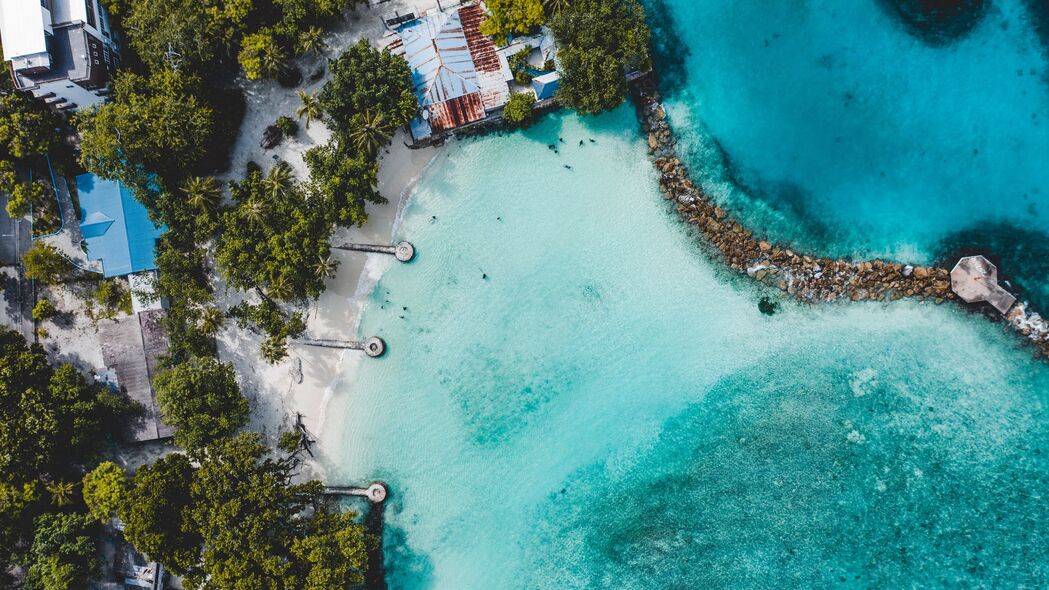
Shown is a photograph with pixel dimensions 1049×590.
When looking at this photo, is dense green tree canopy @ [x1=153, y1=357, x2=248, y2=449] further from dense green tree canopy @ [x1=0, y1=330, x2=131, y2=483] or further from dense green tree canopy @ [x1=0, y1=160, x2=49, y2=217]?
dense green tree canopy @ [x1=0, y1=160, x2=49, y2=217]

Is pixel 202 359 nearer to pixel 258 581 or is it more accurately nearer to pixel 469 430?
pixel 258 581

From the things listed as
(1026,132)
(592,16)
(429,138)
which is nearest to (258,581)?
(429,138)

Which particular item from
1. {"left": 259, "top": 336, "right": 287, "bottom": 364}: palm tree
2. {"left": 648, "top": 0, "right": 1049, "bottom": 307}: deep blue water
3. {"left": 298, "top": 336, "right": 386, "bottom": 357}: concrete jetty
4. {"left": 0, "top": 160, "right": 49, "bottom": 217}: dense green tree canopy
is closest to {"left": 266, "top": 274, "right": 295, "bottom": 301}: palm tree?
{"left": 259, "top": 336, "right": 287, "bottom": 364}: palm tree

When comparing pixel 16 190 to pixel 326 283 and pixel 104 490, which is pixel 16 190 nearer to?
pixel 104 490

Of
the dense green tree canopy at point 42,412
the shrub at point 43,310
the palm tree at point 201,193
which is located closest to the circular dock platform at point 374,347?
the palm tree at point 201,193

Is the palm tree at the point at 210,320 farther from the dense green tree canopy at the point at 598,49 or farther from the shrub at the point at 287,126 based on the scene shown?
the dense green tree canopy at the point at 598,49

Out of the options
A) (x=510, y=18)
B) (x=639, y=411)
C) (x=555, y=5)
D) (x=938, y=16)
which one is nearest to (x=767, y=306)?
(x=639, y=411)
